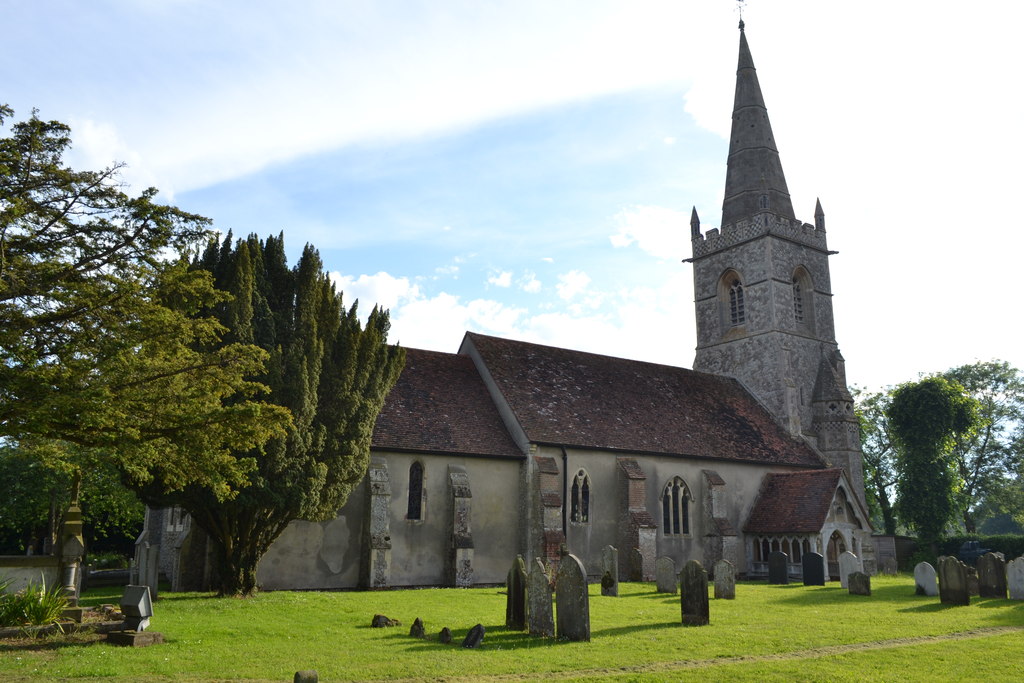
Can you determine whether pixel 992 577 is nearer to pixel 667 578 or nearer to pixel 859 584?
pixel 859 584

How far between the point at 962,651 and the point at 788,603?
7602mm

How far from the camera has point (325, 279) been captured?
2092cm

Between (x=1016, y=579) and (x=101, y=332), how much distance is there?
2173cm

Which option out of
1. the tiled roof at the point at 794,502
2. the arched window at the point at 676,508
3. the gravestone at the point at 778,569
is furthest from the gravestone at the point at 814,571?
the arched window at the point at 676,508

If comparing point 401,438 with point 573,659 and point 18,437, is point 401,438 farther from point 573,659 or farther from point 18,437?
point 573,659

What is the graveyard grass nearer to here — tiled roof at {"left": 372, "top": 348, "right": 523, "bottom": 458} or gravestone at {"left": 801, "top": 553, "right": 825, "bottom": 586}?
Answer: gravestone at {"left": 801, "top": 553, "right": 825, "bottom": 586}

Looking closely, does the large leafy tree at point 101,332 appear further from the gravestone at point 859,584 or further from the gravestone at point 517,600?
the gravestone at point 859,584

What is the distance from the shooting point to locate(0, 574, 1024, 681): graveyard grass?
1004 cm

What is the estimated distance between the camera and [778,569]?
1035 inches

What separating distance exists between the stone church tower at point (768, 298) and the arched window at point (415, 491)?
1848cm

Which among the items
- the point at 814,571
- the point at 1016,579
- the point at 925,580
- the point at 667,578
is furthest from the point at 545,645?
the point at 814,571

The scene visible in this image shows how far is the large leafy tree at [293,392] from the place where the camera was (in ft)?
60.1

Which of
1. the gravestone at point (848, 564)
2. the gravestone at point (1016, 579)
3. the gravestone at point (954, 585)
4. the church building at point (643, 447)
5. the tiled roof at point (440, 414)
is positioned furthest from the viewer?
the tiled roof at point (440, 414)

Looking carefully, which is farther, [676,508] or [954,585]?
[676,508]
